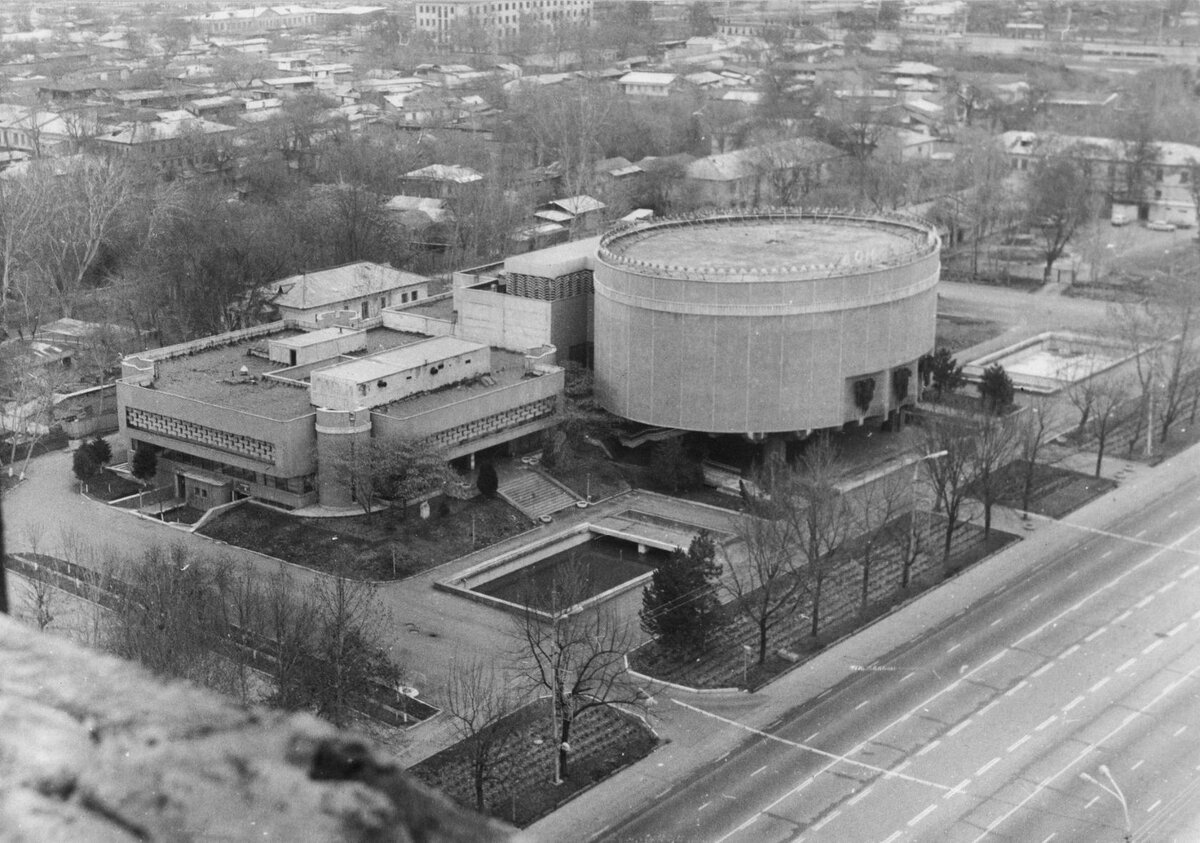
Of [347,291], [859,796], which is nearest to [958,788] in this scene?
[859,796]

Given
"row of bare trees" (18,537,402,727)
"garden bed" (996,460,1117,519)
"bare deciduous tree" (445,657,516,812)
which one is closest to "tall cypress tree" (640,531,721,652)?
"bare deciduous tree" (445,657,516,812)

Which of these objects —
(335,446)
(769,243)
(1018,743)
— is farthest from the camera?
(769,243)

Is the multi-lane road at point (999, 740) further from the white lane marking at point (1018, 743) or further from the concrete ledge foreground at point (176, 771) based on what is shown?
the concrete ledge foreground at point (176, 771)

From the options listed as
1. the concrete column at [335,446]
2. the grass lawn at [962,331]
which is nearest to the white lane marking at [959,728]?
the concrete column at [335,446]

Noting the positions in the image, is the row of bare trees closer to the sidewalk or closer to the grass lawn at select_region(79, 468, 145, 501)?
the sidewalk

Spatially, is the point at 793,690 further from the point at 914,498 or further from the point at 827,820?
the point at 914,498

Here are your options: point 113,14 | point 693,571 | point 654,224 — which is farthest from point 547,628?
point 113,14

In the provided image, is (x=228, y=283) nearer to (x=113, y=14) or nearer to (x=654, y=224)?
(x=654, y=224)
